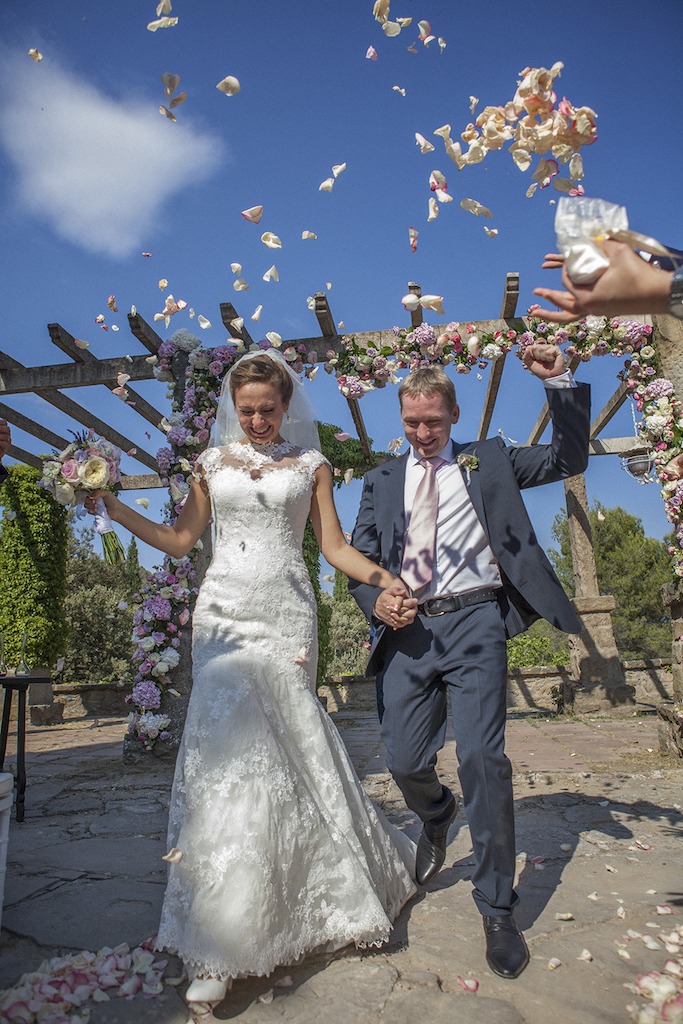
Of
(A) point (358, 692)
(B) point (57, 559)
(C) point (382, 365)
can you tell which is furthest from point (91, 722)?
(C) point (382, 365)

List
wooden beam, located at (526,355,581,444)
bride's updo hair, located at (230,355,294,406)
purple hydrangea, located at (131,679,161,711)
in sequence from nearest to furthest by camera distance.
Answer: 1. bride's updo hair, located at (230,355,294,406)
2. purple hydrangea, located at (131,679,161,711)
3. wooden beam, located at (526,355,581,444)

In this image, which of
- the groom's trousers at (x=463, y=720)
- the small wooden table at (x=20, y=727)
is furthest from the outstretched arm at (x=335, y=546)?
the small wooden table at (x=20, y=727)

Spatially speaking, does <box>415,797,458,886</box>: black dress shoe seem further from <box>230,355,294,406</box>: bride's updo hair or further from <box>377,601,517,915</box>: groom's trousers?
<box>230,355,294,406</box>: bride's updo hair

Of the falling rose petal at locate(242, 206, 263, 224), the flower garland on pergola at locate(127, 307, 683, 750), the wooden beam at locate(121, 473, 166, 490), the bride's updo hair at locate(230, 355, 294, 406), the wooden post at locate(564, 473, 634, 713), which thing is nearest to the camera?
the bride's updo hair at locate(230, 355, 294, 406)

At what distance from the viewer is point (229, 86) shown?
8.84ft

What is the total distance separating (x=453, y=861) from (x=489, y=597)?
1460mm

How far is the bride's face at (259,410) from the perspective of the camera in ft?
9.25

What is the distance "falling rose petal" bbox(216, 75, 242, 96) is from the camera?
8.75 feet

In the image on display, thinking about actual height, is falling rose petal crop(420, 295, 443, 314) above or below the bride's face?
above

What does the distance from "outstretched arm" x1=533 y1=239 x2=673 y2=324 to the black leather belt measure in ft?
4.87

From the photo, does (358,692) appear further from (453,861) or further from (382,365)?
(453,861)

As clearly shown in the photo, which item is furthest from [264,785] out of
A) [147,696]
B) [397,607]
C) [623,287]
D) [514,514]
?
[147,696]

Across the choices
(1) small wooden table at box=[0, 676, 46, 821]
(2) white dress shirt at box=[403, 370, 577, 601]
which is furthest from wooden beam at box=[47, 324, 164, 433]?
(2) white dress shirt at box=[403, 370, 577, 601]

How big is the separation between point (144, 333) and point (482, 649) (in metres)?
5.24
